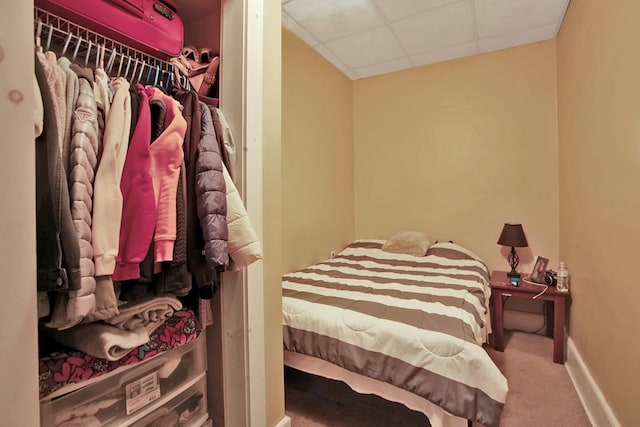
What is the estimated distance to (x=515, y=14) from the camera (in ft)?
7.87

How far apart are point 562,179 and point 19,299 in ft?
11.1

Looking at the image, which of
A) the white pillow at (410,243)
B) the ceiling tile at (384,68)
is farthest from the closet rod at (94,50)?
the ceiling tile at (384,68)

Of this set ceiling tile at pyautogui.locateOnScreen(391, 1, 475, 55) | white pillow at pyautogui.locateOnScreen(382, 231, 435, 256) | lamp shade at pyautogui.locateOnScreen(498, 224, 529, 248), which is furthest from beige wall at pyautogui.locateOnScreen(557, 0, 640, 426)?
white pillow at pyautogui.locateOnScreen(382, 231, 435, 256)

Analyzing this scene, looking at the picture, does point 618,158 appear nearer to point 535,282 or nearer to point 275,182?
point 535,282

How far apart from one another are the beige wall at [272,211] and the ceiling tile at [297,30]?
1.17 meters

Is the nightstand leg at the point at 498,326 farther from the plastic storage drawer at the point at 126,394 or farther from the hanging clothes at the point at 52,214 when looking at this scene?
the hanging clothes at the point at 52,214

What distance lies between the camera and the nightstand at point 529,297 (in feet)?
7.38

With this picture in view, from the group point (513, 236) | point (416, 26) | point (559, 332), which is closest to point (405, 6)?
point (416, 26)

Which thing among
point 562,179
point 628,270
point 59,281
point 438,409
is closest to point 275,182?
point 59,281

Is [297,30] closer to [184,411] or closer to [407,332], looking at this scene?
[407,332]

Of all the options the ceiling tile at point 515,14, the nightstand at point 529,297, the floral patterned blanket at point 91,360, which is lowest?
the nightstand at point 529,297

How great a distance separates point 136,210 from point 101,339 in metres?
0.36

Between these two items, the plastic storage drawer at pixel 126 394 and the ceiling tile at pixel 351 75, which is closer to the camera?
the plastic storage drawer at pixel 126 394

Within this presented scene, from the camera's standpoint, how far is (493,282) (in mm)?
2590
